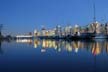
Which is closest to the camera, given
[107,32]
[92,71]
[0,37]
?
[92,71]

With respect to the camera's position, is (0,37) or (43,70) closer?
(43,70)

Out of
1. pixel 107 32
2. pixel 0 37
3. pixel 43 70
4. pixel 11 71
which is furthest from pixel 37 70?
pixel 0 37

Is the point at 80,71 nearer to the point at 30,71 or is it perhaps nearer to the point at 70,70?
the point at 70,70

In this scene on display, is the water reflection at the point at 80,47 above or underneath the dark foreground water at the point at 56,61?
above

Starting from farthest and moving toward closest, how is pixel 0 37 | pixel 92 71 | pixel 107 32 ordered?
1. pixel 0 37
2. pixel 107 32
3. pixel 92 71

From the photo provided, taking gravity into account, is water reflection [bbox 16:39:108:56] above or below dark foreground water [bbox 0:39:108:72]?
above

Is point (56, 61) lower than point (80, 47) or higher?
lower

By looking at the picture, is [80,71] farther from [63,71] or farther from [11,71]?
[11,71]

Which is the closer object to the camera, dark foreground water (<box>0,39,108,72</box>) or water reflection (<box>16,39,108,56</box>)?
dark foreground water (<box>0,39,108,72</box>)

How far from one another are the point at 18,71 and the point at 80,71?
134 inches

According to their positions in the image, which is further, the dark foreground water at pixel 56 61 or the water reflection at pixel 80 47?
the water reflection at pixel 80 47

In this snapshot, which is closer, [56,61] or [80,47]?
[56,61]

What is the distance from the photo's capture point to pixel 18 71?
670 inches

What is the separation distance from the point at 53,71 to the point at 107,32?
4889 inches
